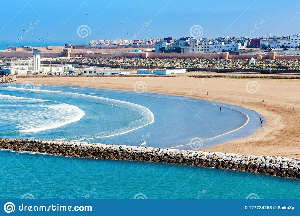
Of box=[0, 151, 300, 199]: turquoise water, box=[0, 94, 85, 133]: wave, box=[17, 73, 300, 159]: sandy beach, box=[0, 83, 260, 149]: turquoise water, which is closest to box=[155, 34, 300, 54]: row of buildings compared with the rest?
box=[17, 73, 300, 159]: sandy beach

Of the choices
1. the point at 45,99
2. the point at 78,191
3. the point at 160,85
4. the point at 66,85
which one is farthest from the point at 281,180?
the point at 66,85

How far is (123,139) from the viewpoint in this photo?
23.8 m

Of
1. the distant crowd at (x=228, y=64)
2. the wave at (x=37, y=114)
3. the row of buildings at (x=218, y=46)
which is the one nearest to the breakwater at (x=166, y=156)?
the wave at (x=37, y=114)

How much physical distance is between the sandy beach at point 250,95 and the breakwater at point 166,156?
4.94ft

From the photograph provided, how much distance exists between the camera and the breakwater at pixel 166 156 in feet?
59.9

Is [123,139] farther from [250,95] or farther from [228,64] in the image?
[228,64]

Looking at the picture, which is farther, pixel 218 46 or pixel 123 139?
pixel 218 46

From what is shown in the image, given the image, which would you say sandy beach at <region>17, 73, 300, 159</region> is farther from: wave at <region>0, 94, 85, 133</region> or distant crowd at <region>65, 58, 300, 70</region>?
distant crowd at <region>65, 58, 300, 70</region>

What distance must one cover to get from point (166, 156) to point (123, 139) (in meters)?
4.16

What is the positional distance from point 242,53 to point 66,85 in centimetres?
5637

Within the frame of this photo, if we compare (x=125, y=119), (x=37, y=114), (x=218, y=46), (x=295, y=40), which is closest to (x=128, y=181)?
(x=125, y=119)

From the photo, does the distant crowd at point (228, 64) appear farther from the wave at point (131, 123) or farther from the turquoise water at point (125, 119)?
the wave at point (131, 123)

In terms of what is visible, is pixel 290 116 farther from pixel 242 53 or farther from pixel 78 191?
pixel 242 53

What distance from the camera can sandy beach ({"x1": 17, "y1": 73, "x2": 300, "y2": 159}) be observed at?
2177 cm
